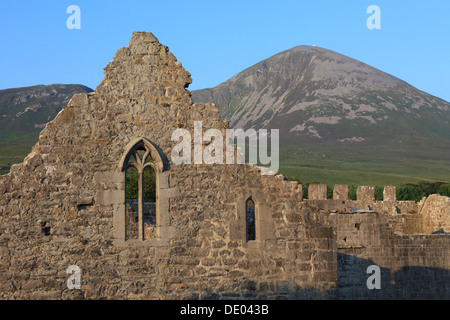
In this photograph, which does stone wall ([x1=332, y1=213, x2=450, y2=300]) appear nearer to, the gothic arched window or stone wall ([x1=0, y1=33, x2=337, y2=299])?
the gothic arched window

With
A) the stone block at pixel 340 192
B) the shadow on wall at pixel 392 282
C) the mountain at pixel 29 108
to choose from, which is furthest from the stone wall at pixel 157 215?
the mountain at pixel 29 108

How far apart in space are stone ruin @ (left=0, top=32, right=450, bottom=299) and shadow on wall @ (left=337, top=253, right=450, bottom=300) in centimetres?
1219

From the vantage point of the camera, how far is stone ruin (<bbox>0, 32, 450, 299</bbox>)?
13258 mm

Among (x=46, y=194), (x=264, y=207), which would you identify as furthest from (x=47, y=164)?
(x=264, y=207)

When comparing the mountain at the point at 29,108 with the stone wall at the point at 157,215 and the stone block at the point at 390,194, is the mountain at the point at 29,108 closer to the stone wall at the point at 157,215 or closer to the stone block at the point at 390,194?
the stone block at the point at 390,194

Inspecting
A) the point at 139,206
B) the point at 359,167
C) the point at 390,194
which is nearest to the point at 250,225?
the point at 139,206

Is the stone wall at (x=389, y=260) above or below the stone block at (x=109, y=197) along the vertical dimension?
below

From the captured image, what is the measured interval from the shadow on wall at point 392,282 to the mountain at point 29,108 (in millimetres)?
116145

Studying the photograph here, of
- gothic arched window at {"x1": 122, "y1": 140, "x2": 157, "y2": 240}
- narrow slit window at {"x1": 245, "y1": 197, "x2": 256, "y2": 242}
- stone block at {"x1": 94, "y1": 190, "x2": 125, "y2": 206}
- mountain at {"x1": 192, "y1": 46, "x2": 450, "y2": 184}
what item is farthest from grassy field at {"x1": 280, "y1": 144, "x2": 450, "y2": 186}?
stone block at {"x1": 94, "y1": 190, "x2": 125, "y2": 206}

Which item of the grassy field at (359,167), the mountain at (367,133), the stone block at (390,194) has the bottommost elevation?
the stone block at (390,194)

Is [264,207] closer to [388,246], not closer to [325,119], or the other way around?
[388,246]

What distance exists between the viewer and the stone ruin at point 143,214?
522 inches

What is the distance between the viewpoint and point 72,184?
44.1 feet

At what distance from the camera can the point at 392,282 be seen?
27.0 metres
